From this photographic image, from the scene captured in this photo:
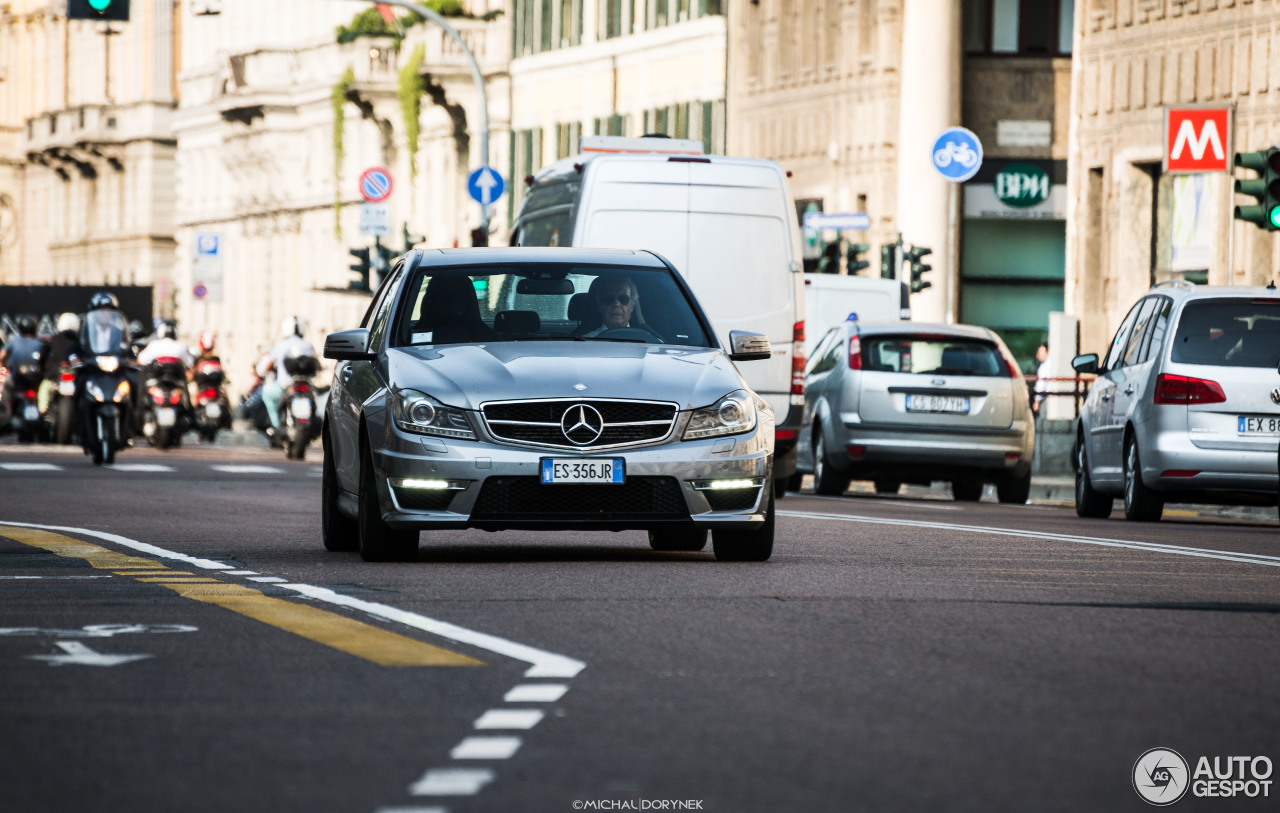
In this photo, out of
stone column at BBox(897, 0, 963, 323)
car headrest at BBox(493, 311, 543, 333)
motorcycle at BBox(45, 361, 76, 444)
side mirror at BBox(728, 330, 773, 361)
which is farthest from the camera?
stone column at BBox(897, 0, 963, 323)

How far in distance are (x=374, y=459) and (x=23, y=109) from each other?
111 meters

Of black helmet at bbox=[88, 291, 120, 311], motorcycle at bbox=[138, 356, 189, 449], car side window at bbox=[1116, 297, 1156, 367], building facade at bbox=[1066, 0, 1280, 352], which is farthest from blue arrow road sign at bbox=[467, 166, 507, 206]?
car side window at bbox=[1116, 297, 1156, 367]

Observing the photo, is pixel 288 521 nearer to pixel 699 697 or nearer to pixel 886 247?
pixel 699 697

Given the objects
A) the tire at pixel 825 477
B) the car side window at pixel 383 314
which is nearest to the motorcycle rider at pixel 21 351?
the tire at pixel 825 477

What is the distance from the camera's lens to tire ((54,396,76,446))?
3600 cm

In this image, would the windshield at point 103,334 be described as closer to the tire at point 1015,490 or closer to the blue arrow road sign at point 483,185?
the tire at point 1015,490

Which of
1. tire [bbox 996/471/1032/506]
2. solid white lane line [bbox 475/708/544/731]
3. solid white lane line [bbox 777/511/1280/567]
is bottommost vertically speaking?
tire [bbox 996/471/1032/506]

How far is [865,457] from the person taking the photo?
2481 centimetres

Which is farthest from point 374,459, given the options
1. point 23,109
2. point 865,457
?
point 23,109

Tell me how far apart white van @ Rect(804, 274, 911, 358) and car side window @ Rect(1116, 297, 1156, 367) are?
38.8 feet

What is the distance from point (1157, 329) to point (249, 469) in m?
12.1

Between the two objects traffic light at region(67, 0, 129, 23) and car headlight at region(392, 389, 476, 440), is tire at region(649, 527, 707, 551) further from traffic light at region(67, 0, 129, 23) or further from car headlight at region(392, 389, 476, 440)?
traffic light at region(67, 0, 129, 23)

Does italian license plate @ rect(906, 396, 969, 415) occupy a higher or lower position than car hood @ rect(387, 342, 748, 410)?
lower

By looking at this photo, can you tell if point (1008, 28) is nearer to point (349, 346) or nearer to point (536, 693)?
point (349, 346)
